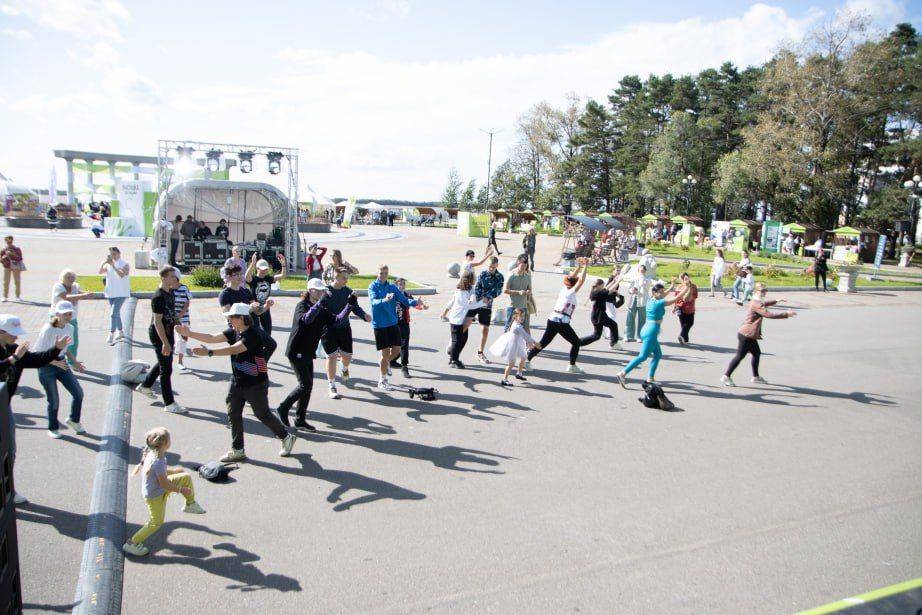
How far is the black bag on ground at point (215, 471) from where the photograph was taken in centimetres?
573

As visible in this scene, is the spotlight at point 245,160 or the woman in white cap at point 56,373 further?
the spotlight at point 245,160

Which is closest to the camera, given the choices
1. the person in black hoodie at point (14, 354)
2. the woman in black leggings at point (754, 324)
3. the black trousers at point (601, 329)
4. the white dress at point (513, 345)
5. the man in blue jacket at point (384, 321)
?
the person in black hoodie at point (14, 354)

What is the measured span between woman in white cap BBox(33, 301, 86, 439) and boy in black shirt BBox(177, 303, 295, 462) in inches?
59.4

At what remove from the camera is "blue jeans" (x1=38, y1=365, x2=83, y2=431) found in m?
6.39

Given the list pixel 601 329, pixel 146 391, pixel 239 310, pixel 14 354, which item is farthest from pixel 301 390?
pixel 601 329

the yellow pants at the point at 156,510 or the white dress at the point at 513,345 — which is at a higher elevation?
the white dress at the point at 513,345

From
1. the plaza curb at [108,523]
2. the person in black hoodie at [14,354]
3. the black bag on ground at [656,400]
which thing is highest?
the person in black hoodie at [14,354]

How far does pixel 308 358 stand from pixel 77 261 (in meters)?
20.2

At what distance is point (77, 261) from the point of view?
2291cm

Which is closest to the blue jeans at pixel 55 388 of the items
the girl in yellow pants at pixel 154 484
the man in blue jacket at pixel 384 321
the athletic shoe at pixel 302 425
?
the athletic shoe at pixel 302 425

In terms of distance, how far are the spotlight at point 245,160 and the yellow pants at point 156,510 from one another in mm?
19634

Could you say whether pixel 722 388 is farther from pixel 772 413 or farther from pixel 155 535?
pixel 155 535

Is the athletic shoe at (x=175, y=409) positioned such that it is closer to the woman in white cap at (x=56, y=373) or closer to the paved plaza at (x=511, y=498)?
the paved plaza at (x=511, y=498)

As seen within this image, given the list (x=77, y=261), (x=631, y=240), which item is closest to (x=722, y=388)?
(x=77, y=261)
